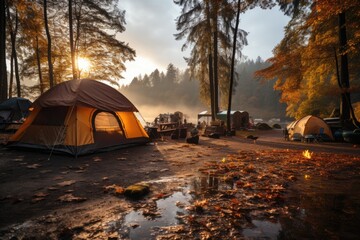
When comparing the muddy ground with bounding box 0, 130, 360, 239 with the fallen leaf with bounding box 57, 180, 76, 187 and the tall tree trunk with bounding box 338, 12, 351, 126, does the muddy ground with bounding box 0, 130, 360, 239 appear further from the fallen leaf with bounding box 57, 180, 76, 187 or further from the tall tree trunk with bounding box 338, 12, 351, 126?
the tall tree trunk with bounding box 338, 12, 351, 126

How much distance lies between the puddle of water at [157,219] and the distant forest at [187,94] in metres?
110

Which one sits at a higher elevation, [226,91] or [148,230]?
[226,91]

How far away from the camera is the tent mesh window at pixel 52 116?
8.08m

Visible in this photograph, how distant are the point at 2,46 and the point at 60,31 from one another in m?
6.97

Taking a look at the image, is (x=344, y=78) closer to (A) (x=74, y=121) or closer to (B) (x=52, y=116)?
(A) (x=74, y=121)

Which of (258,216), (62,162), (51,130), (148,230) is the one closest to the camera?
(148,230)

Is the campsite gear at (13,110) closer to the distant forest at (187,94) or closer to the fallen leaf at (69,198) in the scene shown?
the fallen leaf at (69,198)

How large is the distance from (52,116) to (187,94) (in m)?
139

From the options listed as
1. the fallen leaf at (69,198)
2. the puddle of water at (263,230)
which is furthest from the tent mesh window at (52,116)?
the puddle of water at (263,230)

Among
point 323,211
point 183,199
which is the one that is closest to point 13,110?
point 183,199

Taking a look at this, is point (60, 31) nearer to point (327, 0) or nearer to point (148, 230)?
point (327, 0)

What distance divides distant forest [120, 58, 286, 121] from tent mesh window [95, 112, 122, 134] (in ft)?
341

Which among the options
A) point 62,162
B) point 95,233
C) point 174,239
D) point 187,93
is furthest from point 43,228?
point 187,93

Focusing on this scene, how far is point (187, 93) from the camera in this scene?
147 meters
